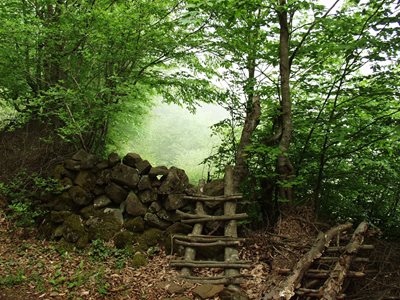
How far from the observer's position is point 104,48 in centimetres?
728

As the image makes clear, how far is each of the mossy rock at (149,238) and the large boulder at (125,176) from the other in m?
1.21

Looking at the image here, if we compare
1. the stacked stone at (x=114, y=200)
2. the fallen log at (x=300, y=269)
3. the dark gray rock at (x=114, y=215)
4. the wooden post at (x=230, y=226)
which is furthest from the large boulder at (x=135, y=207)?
the fallen log at (x=300, y=269)

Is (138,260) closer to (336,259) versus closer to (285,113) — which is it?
(336,259)

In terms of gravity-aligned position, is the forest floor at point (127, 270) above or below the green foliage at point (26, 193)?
below

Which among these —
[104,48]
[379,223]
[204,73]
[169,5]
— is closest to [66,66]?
[104,48]

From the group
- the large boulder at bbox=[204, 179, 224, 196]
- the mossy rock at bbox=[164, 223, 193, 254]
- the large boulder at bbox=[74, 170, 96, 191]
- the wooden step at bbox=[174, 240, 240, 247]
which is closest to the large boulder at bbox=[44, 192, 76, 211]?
the large boulder at bbox=[74, 170, 96, 191]

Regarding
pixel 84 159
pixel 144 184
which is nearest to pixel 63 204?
pixel 84 159

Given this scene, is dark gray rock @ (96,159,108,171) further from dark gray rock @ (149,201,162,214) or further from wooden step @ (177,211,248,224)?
wooden step @ (177,211,248,224)

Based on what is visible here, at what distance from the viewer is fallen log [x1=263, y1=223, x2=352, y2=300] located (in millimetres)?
4029

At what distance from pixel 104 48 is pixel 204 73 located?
2958 millimetres

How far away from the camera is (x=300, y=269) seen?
14.5 feet

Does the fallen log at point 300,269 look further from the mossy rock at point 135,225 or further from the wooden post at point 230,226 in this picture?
the mossy rock at point 135,225

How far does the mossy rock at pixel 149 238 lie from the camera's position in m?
6.65

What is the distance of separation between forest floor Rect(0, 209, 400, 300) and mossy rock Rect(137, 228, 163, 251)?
0.29m
